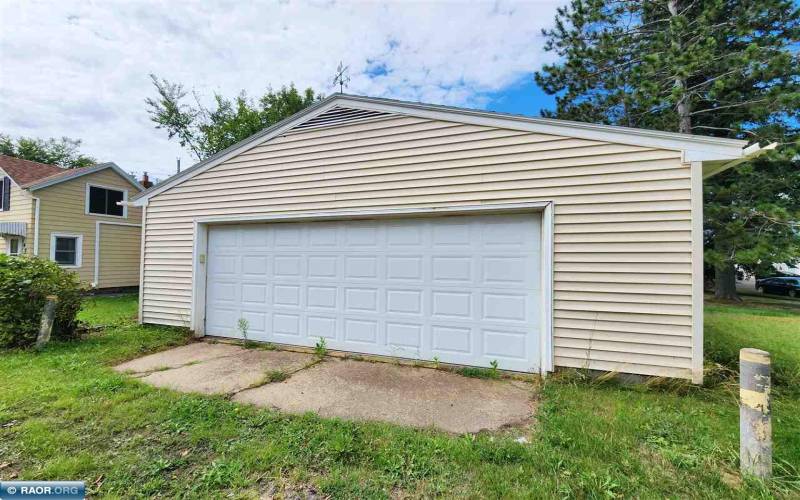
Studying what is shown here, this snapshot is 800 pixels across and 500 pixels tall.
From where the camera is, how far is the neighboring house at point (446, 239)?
3887 mm

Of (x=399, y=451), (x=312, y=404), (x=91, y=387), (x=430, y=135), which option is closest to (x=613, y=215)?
(x=430, y=135)

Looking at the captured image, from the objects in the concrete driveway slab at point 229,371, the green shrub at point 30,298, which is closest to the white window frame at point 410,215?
the green shrub at point 30,298

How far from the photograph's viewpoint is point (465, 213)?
4730mm

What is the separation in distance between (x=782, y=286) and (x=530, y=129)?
2521 centimetres

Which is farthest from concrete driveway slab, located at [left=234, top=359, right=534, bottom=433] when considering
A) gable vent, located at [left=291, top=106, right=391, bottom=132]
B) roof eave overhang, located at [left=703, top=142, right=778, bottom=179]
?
gable vent, located at [left=291, top=106, right=391, bottom=132]

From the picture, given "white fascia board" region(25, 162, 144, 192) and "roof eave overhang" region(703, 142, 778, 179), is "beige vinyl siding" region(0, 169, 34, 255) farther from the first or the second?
"roof eave overhang" region(703, 142, 778, 179)

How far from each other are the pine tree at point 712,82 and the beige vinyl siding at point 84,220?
16.6 m

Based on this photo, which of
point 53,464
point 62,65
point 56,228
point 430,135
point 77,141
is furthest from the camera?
point 77,141

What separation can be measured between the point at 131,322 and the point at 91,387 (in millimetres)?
4297

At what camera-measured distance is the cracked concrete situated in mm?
3236

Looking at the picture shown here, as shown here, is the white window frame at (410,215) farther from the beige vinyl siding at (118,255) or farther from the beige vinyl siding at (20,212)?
the beige vinyl siding at (118,255)

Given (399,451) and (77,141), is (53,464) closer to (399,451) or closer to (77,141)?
(399,451)

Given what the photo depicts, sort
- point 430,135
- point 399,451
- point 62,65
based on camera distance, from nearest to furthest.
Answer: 1. point 399,451
2. point 430,135
3. point 62,65

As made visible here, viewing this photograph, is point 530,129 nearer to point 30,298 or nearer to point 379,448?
point 379,448
